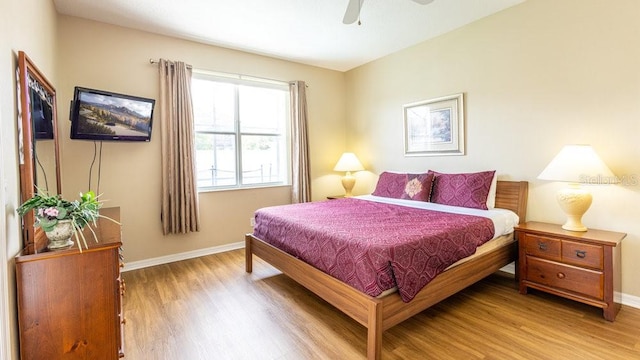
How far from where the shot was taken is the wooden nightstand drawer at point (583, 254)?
7.41 feet

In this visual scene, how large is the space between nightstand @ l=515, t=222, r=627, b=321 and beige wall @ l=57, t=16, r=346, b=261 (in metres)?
3.12

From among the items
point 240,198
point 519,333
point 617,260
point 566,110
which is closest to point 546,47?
point 566,110

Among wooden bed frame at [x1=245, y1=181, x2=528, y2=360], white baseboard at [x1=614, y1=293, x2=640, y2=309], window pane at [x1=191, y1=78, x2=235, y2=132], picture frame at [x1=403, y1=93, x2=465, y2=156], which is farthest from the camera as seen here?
window pane at [x1=191, y1=78, x2=235, y2=132]

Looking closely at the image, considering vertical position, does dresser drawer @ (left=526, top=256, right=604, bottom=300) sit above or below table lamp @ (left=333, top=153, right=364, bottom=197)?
below

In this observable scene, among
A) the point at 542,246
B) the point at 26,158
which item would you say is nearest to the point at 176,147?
the point at 26,158

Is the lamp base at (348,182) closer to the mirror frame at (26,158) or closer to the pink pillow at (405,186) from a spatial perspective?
the pink pillow at (405,186)

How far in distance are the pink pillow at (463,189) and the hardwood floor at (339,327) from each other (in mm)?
825

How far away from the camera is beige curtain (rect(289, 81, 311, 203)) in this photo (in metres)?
4.52

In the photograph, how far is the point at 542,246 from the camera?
255cm

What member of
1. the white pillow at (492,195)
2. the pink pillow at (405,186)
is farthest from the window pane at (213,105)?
the white pillow at (492,195)

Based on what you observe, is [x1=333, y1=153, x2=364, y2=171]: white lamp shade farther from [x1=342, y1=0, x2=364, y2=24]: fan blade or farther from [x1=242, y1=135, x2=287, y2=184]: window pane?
[x1=342, y1=0, x2=364, y2=24]: fan blade

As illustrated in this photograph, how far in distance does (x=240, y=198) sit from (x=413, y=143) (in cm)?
249

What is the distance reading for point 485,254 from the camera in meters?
2.57

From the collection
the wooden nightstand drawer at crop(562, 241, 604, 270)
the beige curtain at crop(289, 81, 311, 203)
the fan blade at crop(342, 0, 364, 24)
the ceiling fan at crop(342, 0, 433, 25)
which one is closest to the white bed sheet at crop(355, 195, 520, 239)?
the wooden nightstand drawer at crop(562, 241, 604, 270)
